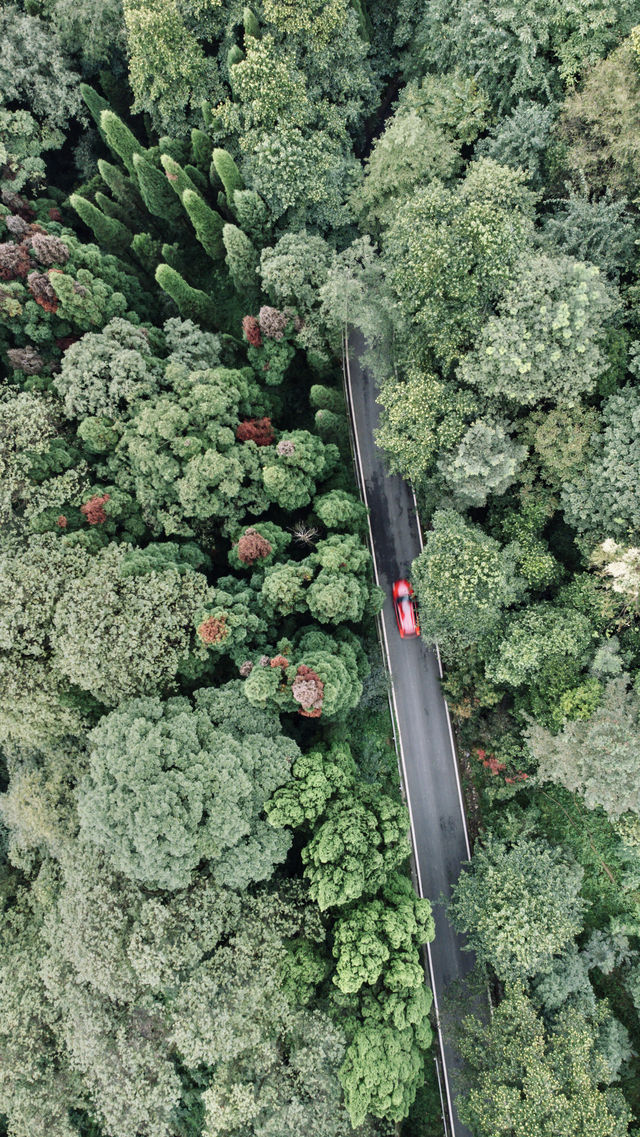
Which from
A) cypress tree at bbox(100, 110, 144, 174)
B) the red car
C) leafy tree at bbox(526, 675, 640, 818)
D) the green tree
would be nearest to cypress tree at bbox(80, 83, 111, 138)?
cypress tree at bbox(100, 110, 144, 174)

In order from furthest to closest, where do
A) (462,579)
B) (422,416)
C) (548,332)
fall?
1. (422,416)
2. (462,579)
3. (548,332)

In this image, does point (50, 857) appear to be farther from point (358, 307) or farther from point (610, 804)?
point (358, 307)

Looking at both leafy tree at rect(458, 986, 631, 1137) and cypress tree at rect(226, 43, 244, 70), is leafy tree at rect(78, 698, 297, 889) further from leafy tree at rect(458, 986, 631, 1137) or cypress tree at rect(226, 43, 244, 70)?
cypress tree at rect(226, 43, 244, 70)

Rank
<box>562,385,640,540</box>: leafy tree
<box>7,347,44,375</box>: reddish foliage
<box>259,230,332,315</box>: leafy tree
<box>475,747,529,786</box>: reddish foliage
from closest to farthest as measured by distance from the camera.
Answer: <box>562,385,640,540</box>: leafy tree → <box>7,347,44,375</box>: reddish foliage → <box>259,230,332,315</box>: leafy tree → <box>475,747,529,786</box>: reddish foliage

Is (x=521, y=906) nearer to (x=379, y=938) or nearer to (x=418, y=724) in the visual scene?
(x=379, y=938)

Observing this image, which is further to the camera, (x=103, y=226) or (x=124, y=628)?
(x=103, y=226)

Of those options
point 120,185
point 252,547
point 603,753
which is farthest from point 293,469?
point 120,185
